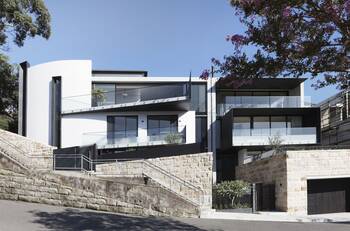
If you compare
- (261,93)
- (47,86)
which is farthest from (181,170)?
(261,93)

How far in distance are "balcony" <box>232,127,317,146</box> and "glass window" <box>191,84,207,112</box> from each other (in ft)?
16.6

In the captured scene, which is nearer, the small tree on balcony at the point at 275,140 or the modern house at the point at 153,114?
the small tree on balcony at the point at 275,140

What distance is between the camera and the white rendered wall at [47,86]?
41.7 m

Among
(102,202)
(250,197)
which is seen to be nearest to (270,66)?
(102,202)

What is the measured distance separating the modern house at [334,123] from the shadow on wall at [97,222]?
24682 millimetres

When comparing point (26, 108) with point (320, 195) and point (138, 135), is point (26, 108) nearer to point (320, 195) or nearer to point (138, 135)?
point (138, 135)

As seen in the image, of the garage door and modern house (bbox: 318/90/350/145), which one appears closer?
the garage door

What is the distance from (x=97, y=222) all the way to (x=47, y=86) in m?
26.7

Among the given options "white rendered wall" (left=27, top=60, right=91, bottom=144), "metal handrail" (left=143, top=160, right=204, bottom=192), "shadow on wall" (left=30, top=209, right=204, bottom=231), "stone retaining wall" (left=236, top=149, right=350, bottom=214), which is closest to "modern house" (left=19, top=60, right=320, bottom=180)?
"white rendered wall" (left=27, top=60, right=91, bottom=144)

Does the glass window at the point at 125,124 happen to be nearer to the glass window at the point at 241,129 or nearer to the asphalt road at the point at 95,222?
the glass window at the point at 241,129

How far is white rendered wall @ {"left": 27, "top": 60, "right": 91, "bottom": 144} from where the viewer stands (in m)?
41.7

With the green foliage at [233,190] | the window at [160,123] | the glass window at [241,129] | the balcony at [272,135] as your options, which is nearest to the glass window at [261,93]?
the glass window at [241,129]

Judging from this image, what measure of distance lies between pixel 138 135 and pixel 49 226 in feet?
80.9

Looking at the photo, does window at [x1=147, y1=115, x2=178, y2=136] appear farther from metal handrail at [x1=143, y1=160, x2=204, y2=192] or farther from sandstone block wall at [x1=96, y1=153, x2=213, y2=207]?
metal handrail at [x1=143, y1=160, x2=204, y2=192]
